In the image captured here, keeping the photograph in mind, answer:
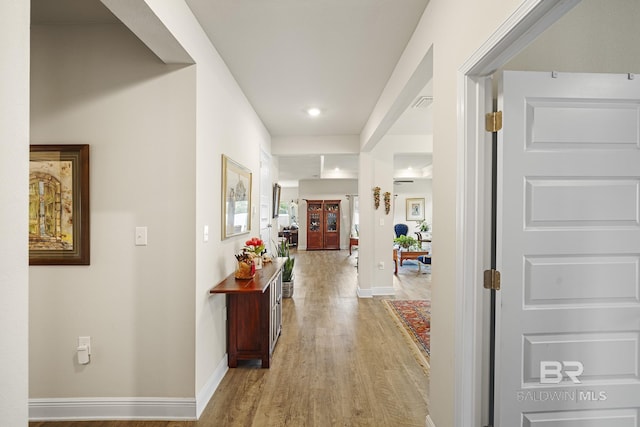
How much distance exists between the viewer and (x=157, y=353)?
203cm

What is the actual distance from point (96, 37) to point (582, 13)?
276 centimetres

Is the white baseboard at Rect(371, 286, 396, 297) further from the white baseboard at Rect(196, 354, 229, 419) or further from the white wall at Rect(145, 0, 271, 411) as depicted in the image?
the white baseboard at Rect(196, 354, 229, 419)

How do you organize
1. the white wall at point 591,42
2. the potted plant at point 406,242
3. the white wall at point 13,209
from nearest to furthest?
the white wall at point 13,209, the white wall at point 591,42, the potted plant at point 406,242

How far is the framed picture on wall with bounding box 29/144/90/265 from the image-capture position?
6.49ft

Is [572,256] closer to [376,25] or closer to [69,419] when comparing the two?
[376,25]

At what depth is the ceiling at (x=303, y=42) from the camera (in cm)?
191

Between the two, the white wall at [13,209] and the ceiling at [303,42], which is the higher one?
the ceiling at [303,42]

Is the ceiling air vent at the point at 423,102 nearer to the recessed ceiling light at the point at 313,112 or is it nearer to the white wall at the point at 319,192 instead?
the recessed ceiling light at the point at 313,112

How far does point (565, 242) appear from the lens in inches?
55.7

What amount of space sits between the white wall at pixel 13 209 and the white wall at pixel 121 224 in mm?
1183

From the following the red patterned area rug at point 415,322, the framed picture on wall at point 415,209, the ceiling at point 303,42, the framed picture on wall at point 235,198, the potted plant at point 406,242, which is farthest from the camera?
the framed picture on wall at point 415,209

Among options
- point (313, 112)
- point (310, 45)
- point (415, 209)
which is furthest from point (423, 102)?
point (415, 209)

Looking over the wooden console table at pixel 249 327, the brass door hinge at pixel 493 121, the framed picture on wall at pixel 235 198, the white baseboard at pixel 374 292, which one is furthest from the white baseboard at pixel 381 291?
the brass door hinge at pixel 493 121

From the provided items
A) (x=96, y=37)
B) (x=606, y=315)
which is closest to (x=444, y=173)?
(x=606, y=315)
